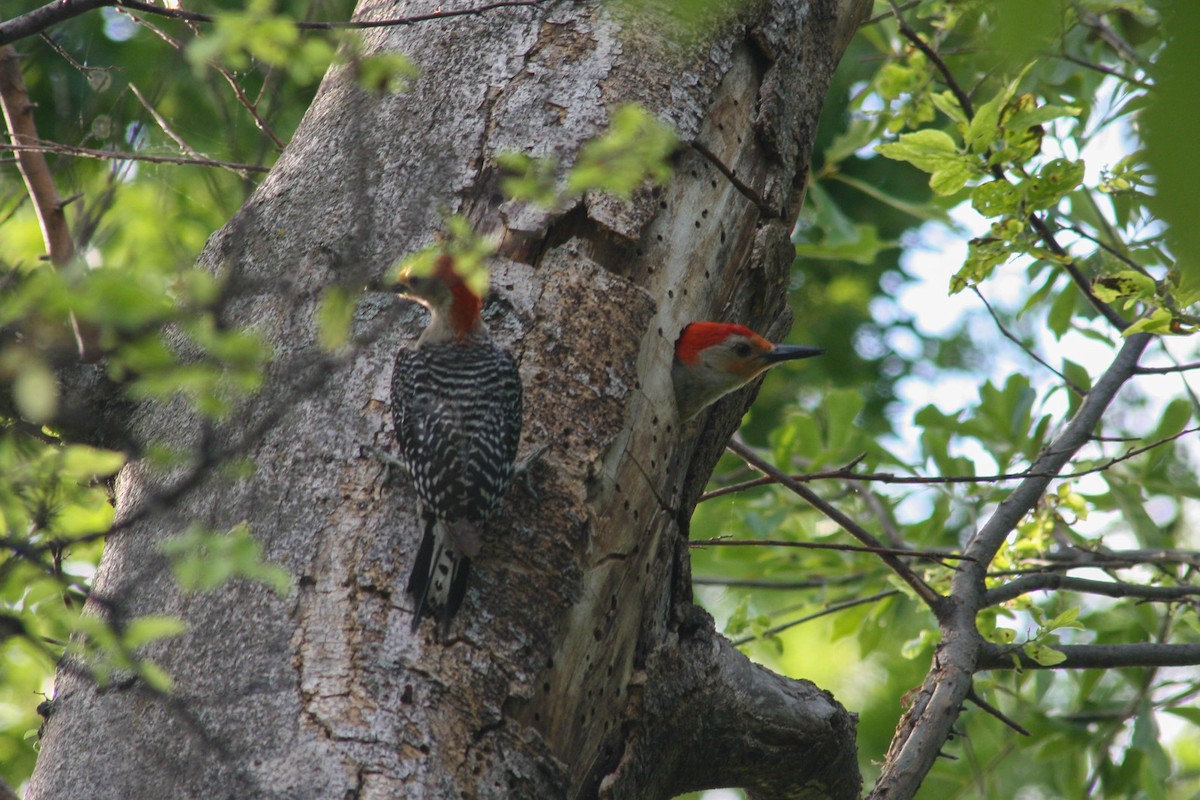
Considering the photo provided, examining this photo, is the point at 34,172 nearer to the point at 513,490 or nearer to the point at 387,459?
the point at 387,459

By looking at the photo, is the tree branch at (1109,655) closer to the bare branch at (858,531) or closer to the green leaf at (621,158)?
the bare branch at (858,531)

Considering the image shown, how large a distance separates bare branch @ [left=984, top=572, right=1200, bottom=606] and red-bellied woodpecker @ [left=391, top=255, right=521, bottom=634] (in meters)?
1.96

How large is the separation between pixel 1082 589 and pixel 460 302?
93.1 inches

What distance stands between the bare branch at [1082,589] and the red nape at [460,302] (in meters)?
2.06

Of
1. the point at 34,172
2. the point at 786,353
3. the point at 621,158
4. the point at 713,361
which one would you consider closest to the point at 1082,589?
the point at 786,353

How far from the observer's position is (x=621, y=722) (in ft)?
9.92

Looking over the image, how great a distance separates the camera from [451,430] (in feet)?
10.1

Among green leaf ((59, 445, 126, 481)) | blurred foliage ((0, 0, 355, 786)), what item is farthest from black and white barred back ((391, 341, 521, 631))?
green leaf ((59, 445, 126, 481))

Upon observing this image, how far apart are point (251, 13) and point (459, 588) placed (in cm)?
137

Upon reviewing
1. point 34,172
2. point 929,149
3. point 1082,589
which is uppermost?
point 929,149

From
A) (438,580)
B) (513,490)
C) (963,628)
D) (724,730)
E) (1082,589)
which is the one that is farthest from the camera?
(1082,589)

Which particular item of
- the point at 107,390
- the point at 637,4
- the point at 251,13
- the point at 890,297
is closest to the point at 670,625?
the point at 107,390

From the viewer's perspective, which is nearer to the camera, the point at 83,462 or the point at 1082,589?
the point at 83,462

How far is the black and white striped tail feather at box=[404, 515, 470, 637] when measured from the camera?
2.56 metres
